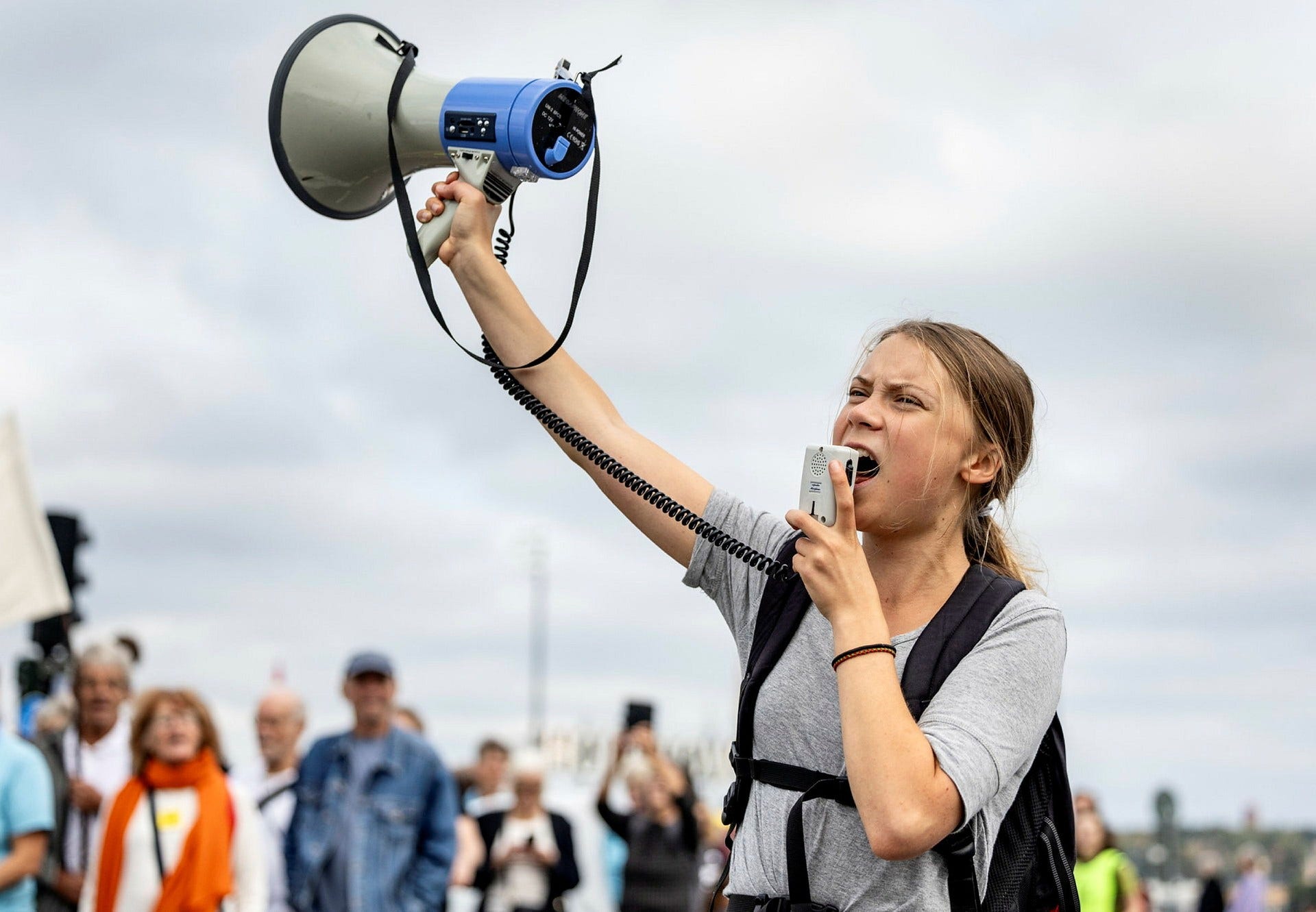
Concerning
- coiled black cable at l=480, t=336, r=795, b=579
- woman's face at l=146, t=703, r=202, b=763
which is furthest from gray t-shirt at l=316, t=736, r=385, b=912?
coiled black cable at l=480, t=336, r=795, b=579

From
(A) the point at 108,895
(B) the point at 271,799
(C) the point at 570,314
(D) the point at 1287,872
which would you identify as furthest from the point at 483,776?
(D) the point at 1287,872

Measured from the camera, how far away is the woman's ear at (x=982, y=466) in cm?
270

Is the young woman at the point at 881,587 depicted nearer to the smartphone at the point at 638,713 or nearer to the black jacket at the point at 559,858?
the black jacket at the point at 559,858

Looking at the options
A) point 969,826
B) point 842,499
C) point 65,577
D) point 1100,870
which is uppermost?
point 65,577

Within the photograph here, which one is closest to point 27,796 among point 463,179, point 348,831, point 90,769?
point 90,769

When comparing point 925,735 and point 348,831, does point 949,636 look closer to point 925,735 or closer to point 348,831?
point 925,735

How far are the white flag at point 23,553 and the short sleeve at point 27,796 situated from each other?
1.53 metres

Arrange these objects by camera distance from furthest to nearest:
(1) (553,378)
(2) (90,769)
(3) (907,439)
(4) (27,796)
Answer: (2) (90,769) < (4) (27,796) < (1) (553,378) < (3) (907,439)

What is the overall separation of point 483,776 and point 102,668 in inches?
169

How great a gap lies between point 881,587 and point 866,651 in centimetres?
35

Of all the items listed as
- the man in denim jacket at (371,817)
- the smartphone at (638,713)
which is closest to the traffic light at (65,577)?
the man in denim jacket at (371,817)

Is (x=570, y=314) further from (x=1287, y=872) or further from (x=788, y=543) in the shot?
(x=1287, y=872)

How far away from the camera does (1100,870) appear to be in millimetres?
9297

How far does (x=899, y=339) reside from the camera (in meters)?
2.75
